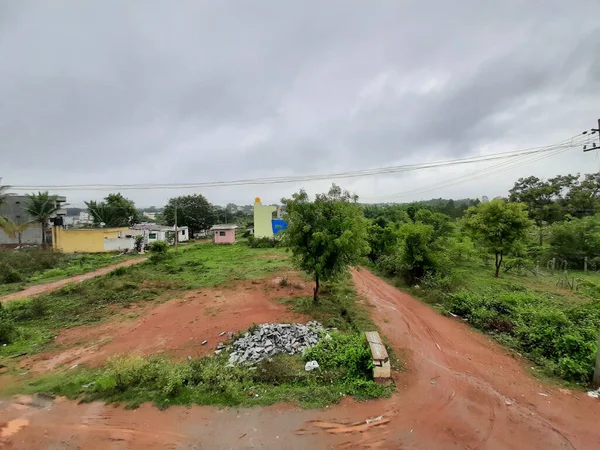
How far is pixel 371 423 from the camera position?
496 centimetres

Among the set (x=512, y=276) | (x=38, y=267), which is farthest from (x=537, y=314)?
(x=38, y=267)

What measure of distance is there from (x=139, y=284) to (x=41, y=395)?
902 centimetres

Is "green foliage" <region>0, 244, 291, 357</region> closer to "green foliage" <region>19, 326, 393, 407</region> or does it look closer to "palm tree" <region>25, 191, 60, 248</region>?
"green foliage" <region>19, 326, 393, 407</region>

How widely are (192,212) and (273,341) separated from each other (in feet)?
123

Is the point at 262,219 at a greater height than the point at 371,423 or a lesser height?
greater

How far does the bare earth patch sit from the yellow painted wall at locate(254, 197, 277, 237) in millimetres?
19895

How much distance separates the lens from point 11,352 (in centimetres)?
816

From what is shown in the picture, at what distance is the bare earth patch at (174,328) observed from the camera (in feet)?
25.5

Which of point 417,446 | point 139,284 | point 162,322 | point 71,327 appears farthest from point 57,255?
point 417,446

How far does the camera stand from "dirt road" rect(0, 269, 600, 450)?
4594mm

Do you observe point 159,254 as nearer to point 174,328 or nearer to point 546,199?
Answer: point 174,328

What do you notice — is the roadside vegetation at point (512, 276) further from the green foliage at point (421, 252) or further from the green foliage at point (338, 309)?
the green foliage at point (338, 309)

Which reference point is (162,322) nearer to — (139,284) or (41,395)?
(41,395)

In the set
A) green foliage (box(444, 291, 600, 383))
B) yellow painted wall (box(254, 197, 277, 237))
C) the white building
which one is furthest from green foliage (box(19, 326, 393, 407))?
yellow painted wall (box(254, 197, 277, 237))
